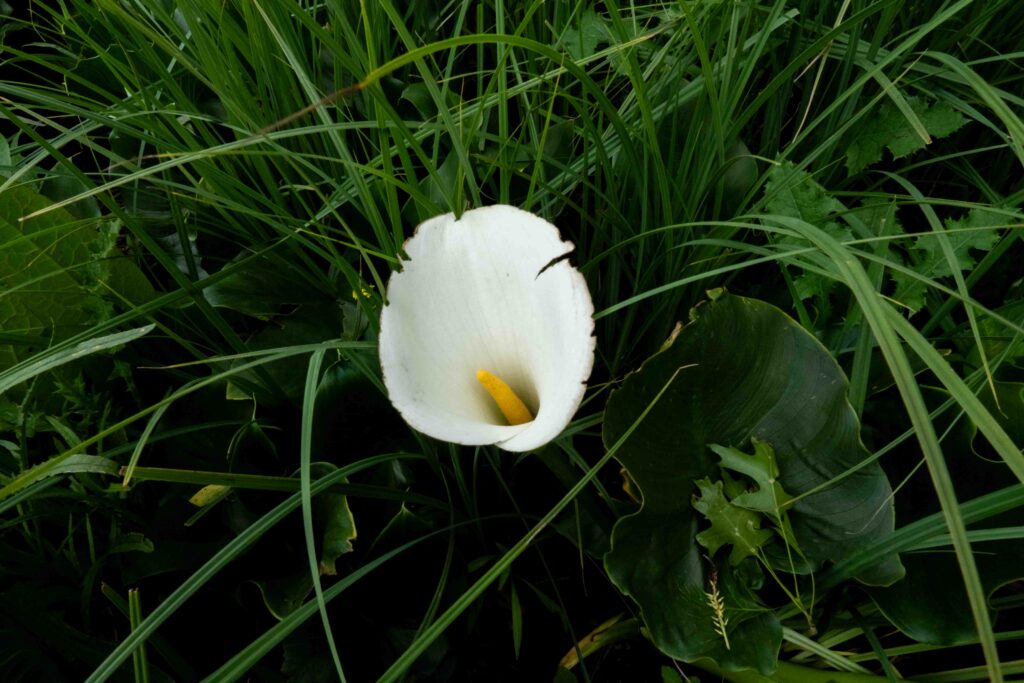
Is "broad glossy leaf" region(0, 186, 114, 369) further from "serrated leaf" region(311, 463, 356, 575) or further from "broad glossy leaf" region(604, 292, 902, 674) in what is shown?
"broad glossy leaf" region(604, 292, 902, 674)

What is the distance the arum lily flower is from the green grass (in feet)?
0.28

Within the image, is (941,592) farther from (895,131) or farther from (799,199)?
(895,131)

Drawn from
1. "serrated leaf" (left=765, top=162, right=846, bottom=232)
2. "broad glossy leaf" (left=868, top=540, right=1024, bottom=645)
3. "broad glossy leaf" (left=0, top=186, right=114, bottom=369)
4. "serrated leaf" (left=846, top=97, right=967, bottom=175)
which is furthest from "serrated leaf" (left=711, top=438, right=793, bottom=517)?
"broad glossy leaf" (left=0, top=186, right=114, bottom=369)

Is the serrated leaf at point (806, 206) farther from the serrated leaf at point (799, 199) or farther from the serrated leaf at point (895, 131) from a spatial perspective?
the serrated leaf at point (895, 131)

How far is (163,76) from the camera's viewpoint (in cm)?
80

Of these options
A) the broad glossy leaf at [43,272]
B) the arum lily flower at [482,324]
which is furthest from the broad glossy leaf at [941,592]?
the broad glossy leaf at [43,272]

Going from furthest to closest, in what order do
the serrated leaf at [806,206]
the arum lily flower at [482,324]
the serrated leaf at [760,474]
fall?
the serrated leaf at [806,206], the serrated leaf at [760,474], the arum lily flower at [482,324]

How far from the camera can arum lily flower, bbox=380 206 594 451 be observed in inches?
20.1

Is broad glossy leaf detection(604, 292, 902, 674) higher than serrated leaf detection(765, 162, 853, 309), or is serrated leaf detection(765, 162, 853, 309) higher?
serrated leaf detection(765, 162, 853, 309)

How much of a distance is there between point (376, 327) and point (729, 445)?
1.08ft

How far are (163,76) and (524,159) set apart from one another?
1.27ft

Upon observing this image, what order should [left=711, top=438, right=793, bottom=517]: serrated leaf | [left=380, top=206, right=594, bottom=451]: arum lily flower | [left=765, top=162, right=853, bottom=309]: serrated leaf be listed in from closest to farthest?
1. [left=380, top=206, right=594, bottom=451]: arum lily flower
2. [left=711, top=438, right=793, bottom=517]: serrated leaf
3. [left=765, top=162, right=853, bottom=309]: serrated leaf

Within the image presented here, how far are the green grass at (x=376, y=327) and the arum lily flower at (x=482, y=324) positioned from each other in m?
0.09

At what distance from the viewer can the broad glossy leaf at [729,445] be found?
2.09ft
